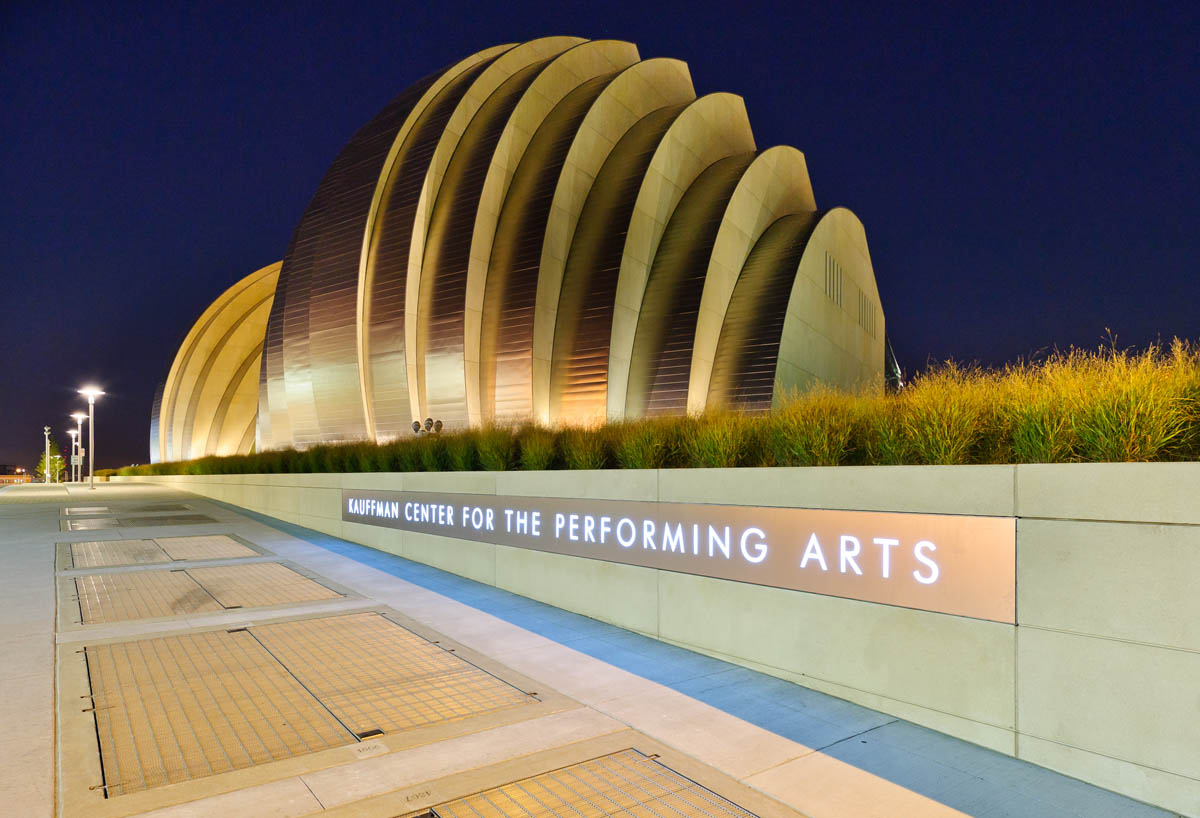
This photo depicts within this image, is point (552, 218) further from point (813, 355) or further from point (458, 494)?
point (458, 494)

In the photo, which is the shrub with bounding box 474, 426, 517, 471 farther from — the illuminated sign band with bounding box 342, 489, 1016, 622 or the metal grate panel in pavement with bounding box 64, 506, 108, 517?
the metal grate panel in pavement with bounding box 64, 506, 108, 517

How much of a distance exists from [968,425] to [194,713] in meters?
5.95

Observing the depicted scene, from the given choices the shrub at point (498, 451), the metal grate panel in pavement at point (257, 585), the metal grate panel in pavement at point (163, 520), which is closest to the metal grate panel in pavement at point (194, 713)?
the metal grate panel in pavement at point (257, 585)

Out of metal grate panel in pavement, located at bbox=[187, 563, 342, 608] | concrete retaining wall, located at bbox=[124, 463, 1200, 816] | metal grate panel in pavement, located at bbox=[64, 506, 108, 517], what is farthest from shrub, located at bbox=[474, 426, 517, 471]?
metal grate panel in pavement, located at bbox=[64, 506, 108, 517]

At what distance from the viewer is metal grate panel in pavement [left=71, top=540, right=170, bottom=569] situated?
36.7 feet

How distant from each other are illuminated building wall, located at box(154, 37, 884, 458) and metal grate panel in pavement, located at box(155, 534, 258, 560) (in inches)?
294

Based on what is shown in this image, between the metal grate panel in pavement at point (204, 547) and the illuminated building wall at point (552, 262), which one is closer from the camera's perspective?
the metal grate panel in pavement at point (204, 547)

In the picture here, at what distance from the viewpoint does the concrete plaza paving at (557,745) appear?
3.80 metres

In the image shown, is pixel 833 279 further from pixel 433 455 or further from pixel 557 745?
pixel 557 745

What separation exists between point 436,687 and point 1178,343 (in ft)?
19.9

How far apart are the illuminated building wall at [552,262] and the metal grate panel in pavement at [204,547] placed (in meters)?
7.46

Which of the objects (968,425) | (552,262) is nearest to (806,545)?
(968,425)

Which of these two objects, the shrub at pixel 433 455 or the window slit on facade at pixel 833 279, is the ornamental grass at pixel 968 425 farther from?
the window slit on facade at pixel 833 279

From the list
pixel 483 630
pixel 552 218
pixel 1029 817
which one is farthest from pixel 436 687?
pixel 552 218
